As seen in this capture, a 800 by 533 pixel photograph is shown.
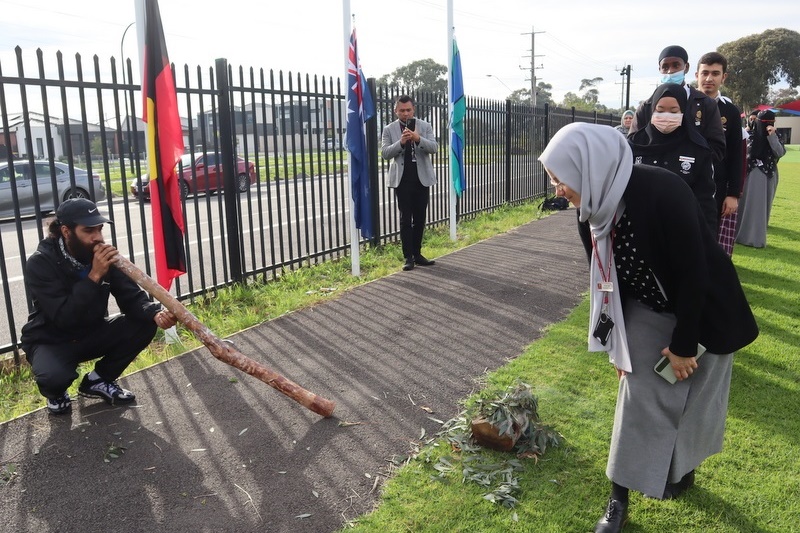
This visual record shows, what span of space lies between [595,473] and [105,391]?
312 centimetres

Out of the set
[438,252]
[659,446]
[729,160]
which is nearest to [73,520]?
[659,446]

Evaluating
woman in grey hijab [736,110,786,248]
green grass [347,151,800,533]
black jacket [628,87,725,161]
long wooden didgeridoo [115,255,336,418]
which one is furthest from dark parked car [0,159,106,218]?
woman in grey hijab [736,110,786,248]

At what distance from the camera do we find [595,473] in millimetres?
3125

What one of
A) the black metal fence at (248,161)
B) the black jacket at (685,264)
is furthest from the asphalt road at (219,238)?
the black jacket at (685,264)

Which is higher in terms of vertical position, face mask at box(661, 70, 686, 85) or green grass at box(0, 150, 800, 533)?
face mask at box(661, 70, 686, 85)

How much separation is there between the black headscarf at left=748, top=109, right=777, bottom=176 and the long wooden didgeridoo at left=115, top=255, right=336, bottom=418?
756 cm

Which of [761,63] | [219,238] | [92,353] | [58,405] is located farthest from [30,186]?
[761,63]

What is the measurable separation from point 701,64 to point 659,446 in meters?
3.66

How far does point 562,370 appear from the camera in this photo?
4.43 metres

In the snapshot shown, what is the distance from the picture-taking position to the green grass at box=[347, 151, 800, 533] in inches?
109

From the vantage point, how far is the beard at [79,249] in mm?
3775

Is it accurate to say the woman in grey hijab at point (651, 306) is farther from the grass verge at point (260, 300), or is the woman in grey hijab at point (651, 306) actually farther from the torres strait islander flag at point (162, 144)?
the grass verge at point (260, 300)

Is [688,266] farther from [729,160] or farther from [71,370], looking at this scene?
[71,370]

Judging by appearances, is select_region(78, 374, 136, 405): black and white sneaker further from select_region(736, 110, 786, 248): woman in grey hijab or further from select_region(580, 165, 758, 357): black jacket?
select_region(736, 110, 786, 248): woman in grey hijab
